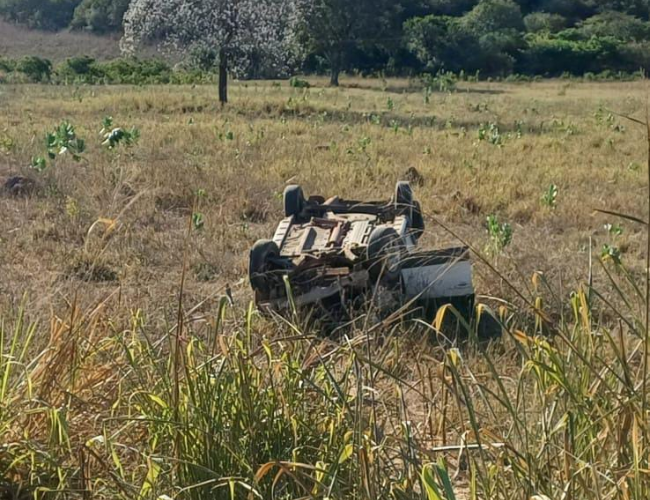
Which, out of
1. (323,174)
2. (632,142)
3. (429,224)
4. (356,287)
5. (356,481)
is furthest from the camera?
(632,142)

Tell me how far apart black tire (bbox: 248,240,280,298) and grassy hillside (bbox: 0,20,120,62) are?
128ft

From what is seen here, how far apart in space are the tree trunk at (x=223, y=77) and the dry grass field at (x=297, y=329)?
7.86ft

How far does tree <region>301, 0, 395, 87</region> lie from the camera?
33438mm

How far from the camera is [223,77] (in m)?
20.2

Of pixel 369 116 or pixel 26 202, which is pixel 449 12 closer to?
pixel 369 116

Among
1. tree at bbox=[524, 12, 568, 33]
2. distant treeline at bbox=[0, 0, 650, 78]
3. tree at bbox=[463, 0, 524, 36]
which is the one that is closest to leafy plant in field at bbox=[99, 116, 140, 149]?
distant treeline at bbox=[0, 0, 650, 78]

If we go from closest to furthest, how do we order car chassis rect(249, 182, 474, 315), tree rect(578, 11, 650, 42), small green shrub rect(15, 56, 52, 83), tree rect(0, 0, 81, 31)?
car chassis rect(249, 182, 474, 315) < small green shrub rect(15, 56, 52, 83) < tree rect(578, 11, 650, 42) < tree rect(0, 0, 81, 31)

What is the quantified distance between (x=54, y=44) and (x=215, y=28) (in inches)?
1082

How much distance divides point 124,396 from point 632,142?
1215 cm

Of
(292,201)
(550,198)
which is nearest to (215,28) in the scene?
(550,198)

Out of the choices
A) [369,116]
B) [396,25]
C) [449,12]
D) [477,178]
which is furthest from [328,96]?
[449,12]

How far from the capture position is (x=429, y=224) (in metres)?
7.59

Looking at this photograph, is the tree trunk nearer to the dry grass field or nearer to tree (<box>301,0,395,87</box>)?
the dry grass field

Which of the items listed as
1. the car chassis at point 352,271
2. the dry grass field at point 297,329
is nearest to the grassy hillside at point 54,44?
the dry grass field at point 297,329
